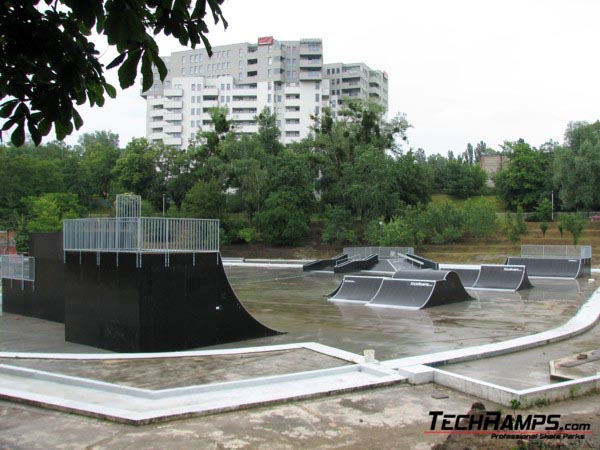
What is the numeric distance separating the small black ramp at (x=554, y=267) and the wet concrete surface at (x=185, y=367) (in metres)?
25.3

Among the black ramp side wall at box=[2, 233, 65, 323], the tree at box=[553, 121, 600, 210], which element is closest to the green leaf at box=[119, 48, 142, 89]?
the black ramp side wall at box=[2, 233, 65, 323]

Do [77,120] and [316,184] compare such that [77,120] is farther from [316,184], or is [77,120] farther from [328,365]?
[316,184]

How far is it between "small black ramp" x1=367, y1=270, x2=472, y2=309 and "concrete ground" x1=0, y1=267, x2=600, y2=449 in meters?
0.74

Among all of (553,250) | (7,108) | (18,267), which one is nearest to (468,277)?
(553,250)

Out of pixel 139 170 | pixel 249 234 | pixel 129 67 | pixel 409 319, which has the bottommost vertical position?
pixel 409 319

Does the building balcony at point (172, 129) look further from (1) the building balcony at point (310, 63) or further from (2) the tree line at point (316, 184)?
(2) the tree line at point (316, 184)

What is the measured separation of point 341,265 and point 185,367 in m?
29.2

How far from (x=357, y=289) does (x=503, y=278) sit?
8.66 metres

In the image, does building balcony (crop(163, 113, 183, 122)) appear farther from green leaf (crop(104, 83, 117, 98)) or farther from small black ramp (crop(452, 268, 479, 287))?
green leaf (crop(104, 83, 117, 98))

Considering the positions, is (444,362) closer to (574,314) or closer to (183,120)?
(574,314)

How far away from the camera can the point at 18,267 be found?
20.0 m

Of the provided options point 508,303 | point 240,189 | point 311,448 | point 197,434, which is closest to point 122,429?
point 197,434

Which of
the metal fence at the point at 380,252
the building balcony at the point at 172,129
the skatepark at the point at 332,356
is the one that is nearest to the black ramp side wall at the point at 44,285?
the skatepark at the point at 332,356

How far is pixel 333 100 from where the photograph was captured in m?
121
